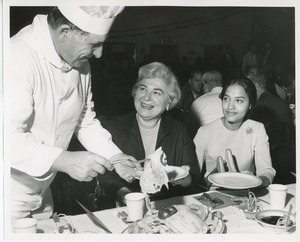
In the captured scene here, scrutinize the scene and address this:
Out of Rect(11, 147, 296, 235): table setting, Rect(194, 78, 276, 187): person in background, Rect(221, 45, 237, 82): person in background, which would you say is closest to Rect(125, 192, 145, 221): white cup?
Rect(11, 147, 296, 235): table setting

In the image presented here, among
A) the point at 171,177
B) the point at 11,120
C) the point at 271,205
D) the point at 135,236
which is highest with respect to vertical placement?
the point at 11,120

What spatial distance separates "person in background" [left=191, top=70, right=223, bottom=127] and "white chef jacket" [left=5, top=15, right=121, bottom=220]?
44 cm

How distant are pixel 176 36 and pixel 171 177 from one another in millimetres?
682

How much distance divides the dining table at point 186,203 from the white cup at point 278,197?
0.03 metres

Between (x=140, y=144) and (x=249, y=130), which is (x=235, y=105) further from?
(x=140, y=144)

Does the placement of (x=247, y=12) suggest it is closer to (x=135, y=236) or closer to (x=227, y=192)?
(x=227, y=192)

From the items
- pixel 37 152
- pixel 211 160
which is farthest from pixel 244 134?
pixel 37 152

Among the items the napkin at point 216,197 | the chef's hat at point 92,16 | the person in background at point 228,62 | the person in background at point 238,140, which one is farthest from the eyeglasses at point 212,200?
the chef's hat at point 92,16

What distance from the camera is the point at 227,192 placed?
198cm

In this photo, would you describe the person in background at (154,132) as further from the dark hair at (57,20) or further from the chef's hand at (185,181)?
the dark hair at (57,20)

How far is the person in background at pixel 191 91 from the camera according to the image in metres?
1.93

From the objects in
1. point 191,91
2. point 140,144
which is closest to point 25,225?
point 140,144

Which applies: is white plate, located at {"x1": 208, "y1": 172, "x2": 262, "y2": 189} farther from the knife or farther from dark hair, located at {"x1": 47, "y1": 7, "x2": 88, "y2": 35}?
dark hair, located at {"x1": 47, "y1": 7, "x2": 88, "y2": 35}

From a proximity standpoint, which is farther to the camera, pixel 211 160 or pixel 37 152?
pixel 211 160
